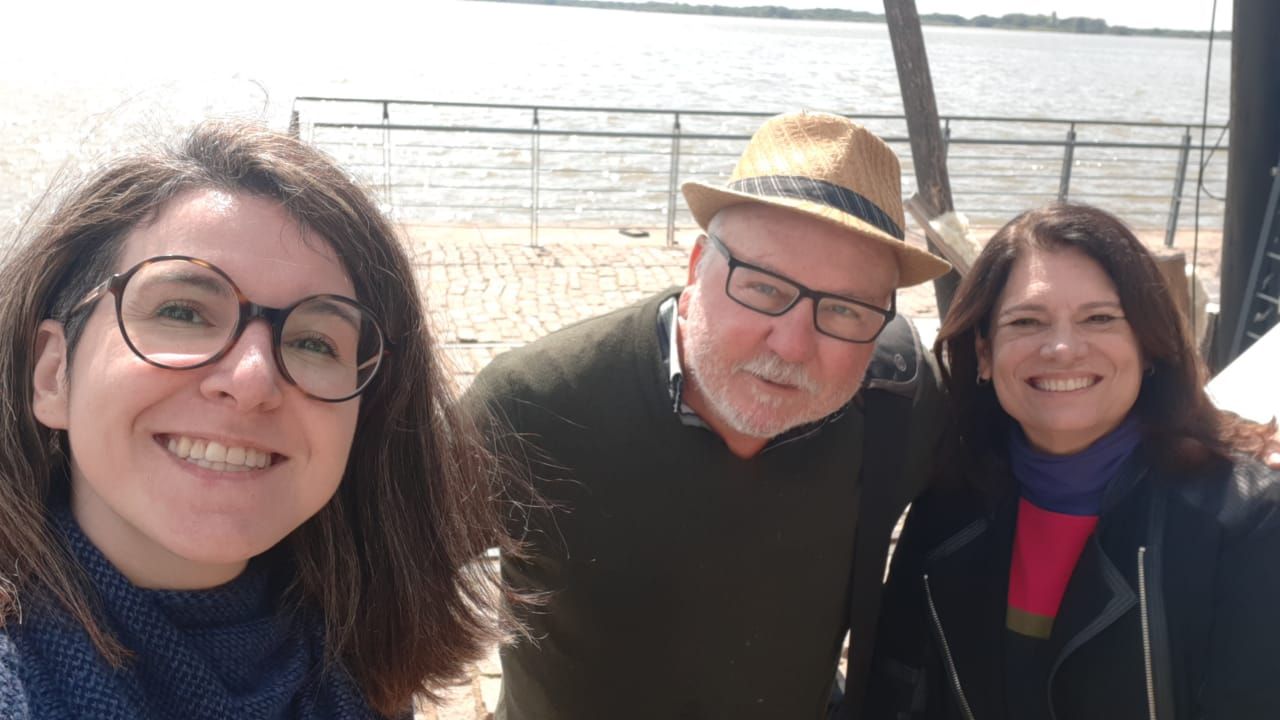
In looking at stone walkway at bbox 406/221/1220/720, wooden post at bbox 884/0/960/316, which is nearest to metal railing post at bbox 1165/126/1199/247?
stone walkway at bbox 406/221/1220/720

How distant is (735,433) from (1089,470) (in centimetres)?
81

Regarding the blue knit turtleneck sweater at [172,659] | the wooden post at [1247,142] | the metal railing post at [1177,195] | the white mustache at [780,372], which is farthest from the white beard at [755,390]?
the metal railing post at [1177,195]

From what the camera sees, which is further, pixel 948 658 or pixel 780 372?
pixel 948 658

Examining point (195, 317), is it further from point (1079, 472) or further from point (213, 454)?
point (1079, 472)

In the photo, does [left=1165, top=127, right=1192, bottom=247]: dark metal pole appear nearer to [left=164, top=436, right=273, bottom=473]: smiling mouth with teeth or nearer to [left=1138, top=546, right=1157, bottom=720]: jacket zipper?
[left=1138, top=546, right=1157, bottom=720]: jacket zipper

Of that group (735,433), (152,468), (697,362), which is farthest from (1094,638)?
(152,468)

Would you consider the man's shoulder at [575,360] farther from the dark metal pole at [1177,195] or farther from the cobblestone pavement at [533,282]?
the dark metal pole at [1177,195]

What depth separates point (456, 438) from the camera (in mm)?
1870

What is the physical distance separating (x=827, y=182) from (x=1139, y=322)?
787 mm

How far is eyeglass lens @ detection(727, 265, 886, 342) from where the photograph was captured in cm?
221

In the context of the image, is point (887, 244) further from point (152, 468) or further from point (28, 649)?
point (28, 649)

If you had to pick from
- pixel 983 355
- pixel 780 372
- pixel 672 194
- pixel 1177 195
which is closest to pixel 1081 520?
pixel 983 355

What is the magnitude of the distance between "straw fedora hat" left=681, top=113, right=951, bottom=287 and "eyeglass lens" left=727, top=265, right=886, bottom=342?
0.16 m

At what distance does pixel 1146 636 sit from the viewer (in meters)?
2.16
